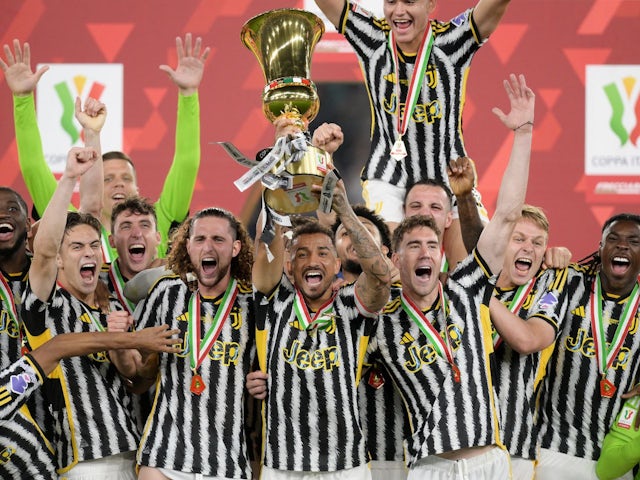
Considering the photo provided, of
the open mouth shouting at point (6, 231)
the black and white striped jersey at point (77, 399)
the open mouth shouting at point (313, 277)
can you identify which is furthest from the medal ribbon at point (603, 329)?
the open mouth shouting at point (6, 231)

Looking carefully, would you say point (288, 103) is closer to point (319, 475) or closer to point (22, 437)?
point (319, 475)

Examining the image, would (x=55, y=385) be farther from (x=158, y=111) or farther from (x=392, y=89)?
(x=158, y=111)

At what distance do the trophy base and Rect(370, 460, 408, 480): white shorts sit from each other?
1274 millimetres

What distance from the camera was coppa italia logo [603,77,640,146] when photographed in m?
7.36

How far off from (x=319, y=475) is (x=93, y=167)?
6.40 feet

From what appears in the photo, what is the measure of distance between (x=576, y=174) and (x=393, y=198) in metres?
2.32

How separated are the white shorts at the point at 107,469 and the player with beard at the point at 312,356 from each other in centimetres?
58

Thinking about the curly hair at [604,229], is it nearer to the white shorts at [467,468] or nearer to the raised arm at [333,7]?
the white shorts at [467,468]

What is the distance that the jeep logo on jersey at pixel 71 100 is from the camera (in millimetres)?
7359

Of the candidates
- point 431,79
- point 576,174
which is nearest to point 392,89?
point 431,79

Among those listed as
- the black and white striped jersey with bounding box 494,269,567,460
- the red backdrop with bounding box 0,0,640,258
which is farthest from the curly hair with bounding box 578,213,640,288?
the red backdrop with bounding box 0,0,640,258

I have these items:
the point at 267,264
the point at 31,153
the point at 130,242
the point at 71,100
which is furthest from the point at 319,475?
the point at 71,100

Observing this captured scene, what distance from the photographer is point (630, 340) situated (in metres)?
4.95

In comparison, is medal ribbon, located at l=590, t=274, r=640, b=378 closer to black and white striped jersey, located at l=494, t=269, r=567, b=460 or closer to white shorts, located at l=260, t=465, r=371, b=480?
black and white striped jersey, located at l=494, t=269, r=567, b=460
